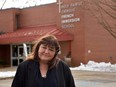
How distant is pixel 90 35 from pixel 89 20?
59.7 inches

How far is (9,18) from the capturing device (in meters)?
40.0

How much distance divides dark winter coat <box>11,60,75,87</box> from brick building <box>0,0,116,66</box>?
1034 inches

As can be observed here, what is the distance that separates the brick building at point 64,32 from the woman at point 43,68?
1034 inches

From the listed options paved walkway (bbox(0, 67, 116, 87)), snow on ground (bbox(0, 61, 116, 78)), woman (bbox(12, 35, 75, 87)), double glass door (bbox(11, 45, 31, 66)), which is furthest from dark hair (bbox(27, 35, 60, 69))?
double glass door (bbox(11, 45, 31, 66))

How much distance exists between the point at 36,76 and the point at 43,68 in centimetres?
15

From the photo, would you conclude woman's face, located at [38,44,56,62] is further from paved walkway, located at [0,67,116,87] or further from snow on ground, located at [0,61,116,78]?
snow on ground, located at [0,61,116,78]

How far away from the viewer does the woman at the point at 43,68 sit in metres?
3.23

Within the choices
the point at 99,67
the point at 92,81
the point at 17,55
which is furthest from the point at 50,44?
the point at 17,55

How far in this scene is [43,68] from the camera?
3336 mm

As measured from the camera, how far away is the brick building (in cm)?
3177

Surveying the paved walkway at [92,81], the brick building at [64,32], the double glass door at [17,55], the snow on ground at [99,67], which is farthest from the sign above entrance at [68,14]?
the paved walkway at [92,81]

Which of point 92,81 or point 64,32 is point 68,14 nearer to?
point 64,32

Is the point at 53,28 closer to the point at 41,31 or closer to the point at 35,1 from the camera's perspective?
the point at 41,31

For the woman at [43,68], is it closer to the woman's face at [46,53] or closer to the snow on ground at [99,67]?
the woman's face at [46,53]
